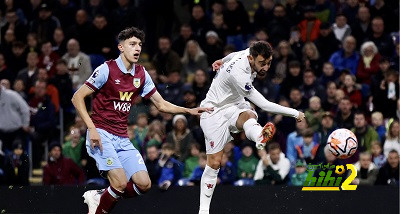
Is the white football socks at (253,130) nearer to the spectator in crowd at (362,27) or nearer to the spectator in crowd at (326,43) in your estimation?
the spectator in crowd at (326,43)

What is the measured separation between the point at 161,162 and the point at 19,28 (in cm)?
578

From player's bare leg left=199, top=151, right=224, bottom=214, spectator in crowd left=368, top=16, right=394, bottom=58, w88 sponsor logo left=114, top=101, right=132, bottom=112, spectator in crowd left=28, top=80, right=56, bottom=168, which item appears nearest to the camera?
w88 sponsor logo left=114, top=101, right=132, bottom=112

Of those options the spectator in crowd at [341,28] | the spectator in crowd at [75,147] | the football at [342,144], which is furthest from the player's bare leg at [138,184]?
the spectator in crowd at [341,28]

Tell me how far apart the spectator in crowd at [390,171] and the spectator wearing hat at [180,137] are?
291cm

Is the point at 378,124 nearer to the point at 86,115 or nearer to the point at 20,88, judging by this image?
the point at 20,88

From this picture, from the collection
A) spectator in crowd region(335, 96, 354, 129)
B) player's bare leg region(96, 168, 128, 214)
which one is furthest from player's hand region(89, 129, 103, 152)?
spectator in crowd region(335, 96, 354, 129)

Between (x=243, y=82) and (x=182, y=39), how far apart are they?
22.0 ft

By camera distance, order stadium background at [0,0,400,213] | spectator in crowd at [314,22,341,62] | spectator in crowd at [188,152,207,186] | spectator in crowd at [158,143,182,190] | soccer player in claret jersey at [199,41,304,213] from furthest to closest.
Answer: spectator in crowd at [314,22,341,62] → stadium background at [0,0,400,213] → spectator in crowd at [158,143,182,190] → spectator in crowd at [188,152,207,186] → soccer player in claret jersey at [199,41,304,213]

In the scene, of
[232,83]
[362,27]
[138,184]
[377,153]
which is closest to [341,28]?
[362,27]

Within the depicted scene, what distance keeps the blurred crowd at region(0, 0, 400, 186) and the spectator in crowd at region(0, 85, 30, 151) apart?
2cm

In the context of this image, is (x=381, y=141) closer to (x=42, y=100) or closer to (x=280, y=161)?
(x=280, y=161)

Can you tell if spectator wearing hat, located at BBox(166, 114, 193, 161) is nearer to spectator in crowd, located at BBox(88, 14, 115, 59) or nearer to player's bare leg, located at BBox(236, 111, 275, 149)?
spectator in crowd, located at BBox(88, 14, 115, 59)

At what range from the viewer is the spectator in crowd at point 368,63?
17.0 meters

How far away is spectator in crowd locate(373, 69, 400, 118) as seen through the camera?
53.2 ft
